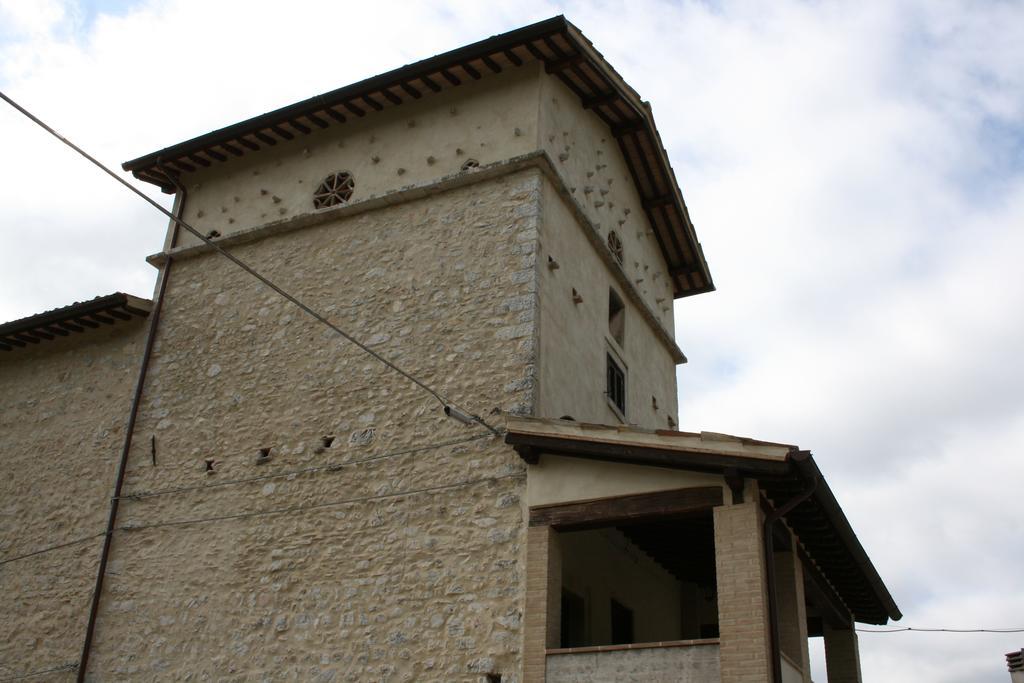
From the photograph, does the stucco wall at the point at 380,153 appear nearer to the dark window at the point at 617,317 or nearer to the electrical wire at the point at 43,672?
the dark window at the point at 617,317

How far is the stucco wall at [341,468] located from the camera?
10328mm

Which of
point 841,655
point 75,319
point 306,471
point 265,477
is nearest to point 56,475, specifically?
point 75,319

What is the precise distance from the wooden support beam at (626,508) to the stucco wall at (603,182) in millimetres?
4948

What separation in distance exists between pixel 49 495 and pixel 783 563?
9486mm

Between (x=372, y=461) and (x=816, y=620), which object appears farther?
(x=816, y=620)

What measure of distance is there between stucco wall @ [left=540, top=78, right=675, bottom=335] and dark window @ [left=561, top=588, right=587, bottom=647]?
5192 millimetres

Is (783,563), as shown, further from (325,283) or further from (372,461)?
(325,283)

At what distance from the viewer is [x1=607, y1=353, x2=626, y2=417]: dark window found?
45.4 ft

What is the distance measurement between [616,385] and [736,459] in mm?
5230

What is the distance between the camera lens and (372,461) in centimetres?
1145

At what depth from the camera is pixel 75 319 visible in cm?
1435

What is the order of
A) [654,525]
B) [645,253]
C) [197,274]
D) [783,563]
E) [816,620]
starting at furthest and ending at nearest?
[645,253] → [197,274] → [816,620] → [654,525] → [783,563]

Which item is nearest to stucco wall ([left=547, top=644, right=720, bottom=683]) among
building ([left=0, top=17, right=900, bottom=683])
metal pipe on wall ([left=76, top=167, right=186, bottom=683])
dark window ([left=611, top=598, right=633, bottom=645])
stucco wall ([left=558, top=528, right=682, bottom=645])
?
building ([left=0, top=17, right=900, bottom=683])

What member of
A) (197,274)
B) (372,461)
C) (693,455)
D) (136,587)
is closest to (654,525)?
(693,455)
